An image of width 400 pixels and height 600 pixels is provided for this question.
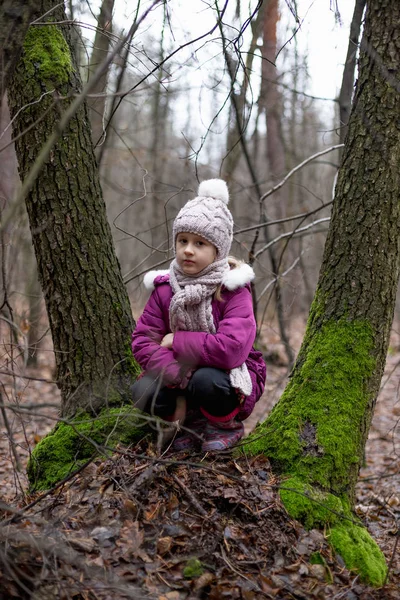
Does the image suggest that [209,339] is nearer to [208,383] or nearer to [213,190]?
[208,383]

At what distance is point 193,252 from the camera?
11.6ft

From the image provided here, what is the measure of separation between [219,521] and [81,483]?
2.76ft

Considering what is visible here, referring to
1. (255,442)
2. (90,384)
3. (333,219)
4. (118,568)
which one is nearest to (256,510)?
(255,442)

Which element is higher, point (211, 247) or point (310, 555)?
point (211, 247)

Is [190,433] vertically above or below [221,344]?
below

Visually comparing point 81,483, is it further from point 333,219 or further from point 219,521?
point 333,219

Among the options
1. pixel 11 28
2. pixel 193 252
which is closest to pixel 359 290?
pixel 193 252

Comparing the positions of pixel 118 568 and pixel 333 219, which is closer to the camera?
pixel 118 568

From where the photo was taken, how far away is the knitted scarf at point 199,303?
354cm

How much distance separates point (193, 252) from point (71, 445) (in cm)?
152

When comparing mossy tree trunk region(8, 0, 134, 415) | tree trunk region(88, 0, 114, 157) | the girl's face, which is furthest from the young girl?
tree trunk region(88, 0, 114, 157)

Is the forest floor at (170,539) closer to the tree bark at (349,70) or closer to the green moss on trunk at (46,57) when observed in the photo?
the green moss on trunk at (46,57)

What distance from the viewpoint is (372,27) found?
142 inches

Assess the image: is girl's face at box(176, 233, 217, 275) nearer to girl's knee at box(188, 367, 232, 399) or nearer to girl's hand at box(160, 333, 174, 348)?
girl's hand at box(160, 333, 174, 348)
